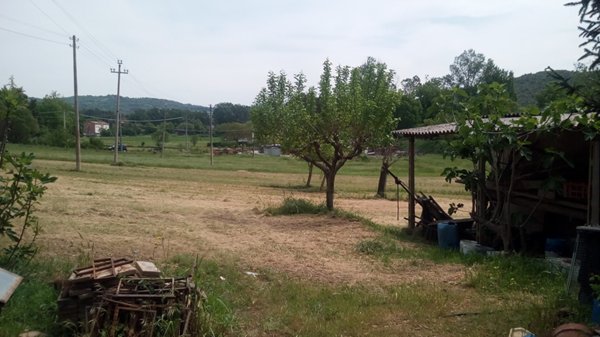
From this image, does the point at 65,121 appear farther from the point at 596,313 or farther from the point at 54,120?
the point at 596,313

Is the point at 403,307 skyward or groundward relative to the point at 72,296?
groundward

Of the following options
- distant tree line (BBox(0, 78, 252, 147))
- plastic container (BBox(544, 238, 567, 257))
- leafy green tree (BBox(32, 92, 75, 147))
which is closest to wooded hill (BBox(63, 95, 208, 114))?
distant tree line (BBox(0, 78, 252, 147))

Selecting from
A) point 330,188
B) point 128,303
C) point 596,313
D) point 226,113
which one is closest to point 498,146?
point 596,313

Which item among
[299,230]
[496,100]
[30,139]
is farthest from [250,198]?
[30,139]

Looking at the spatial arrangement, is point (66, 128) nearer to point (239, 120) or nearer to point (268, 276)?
point (239, 120)

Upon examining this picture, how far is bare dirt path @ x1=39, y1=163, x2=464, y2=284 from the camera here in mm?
8977

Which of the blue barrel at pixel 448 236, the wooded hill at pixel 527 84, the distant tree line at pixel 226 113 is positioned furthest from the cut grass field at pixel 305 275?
the wooded hill at pixel 527 84

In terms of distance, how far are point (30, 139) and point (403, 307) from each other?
76.5 m

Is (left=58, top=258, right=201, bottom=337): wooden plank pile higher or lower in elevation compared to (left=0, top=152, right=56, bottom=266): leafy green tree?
lower

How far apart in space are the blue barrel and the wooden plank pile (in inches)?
287

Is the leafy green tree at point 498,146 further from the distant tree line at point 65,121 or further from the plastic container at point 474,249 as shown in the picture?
the distant tree line at point 65,121

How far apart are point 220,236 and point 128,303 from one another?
7.31m

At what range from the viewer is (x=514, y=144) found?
8914mm

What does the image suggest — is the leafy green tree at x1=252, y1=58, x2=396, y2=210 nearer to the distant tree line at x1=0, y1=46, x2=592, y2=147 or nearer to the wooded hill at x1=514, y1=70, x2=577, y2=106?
the distant tree line at x1=0, y1=46, x2=592, y2=147
